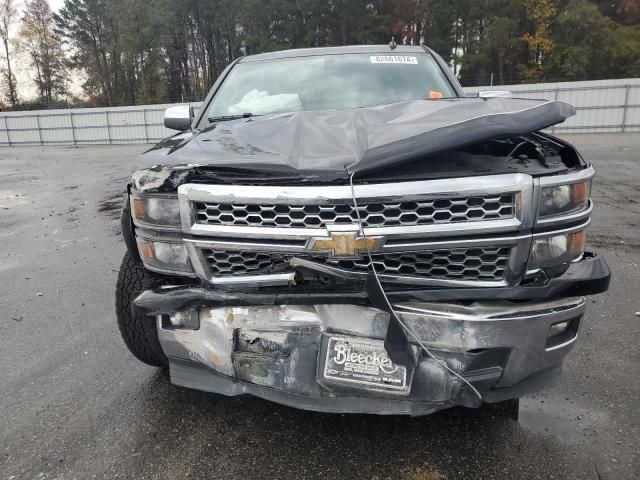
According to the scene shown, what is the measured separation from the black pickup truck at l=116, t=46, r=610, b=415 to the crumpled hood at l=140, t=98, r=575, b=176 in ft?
0.03

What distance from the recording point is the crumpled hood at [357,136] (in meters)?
1.82

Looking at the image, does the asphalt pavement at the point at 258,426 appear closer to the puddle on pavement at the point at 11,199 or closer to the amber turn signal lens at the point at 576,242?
the amber turn signal lens at the point at 576,242

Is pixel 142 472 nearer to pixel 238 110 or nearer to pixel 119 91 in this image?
pixel 238 110

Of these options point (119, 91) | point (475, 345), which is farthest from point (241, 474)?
point (119, 91)

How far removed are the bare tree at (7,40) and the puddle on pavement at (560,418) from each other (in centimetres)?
5869

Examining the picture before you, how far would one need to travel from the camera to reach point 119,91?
5394cm

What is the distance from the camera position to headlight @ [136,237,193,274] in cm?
202

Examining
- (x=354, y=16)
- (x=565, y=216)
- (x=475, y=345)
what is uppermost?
(x=354, y=16)

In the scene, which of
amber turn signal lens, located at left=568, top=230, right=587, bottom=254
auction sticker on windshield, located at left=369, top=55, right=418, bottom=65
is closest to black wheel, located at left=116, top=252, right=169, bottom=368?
amber turn signal lens, located at left=568, top=230, right=587, bottom=254

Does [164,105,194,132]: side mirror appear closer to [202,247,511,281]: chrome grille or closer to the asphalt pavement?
the asphalt pavement

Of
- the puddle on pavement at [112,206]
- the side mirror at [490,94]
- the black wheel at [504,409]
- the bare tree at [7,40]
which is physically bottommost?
the black wheel at [504,409]

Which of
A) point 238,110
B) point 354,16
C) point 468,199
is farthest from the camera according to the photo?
point 354,16

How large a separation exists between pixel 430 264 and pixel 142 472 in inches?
56.4

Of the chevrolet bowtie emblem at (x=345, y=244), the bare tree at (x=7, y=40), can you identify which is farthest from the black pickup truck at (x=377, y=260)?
the bare tree at (x=7, y=40)
